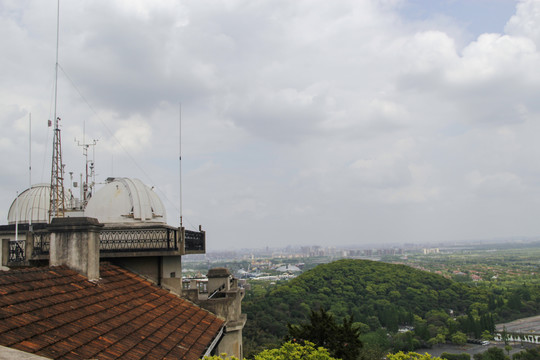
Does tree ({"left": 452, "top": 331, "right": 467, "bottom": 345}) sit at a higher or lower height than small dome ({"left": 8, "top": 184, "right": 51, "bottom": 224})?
lower

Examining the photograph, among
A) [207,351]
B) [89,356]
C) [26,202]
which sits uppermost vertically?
[26,202]

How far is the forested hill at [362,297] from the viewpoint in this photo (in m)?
82.8

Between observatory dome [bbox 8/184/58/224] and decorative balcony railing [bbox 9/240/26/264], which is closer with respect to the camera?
decorative balcony railing [bbox 9/240/26/264]

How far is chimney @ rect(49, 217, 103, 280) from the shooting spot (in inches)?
437

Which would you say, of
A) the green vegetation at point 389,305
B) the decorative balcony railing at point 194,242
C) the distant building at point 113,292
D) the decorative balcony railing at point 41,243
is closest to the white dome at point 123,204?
the distant building at point 113,292

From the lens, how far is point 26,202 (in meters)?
32.6

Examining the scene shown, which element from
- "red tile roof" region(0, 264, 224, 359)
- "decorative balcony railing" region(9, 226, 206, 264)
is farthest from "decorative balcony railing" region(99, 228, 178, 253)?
"red tile roof" region(0, 264, 224, 359)

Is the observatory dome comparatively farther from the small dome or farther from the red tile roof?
the red tile roof

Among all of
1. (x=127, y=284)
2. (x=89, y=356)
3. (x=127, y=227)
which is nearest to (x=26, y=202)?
(x=127, y=227)

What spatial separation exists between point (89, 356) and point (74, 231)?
4.76 metres

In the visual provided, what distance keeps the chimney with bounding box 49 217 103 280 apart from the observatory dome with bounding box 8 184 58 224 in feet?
75.2

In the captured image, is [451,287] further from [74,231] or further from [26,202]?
[74,231]

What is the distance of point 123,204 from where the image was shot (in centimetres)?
1670

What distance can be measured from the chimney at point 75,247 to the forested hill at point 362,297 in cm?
6331
